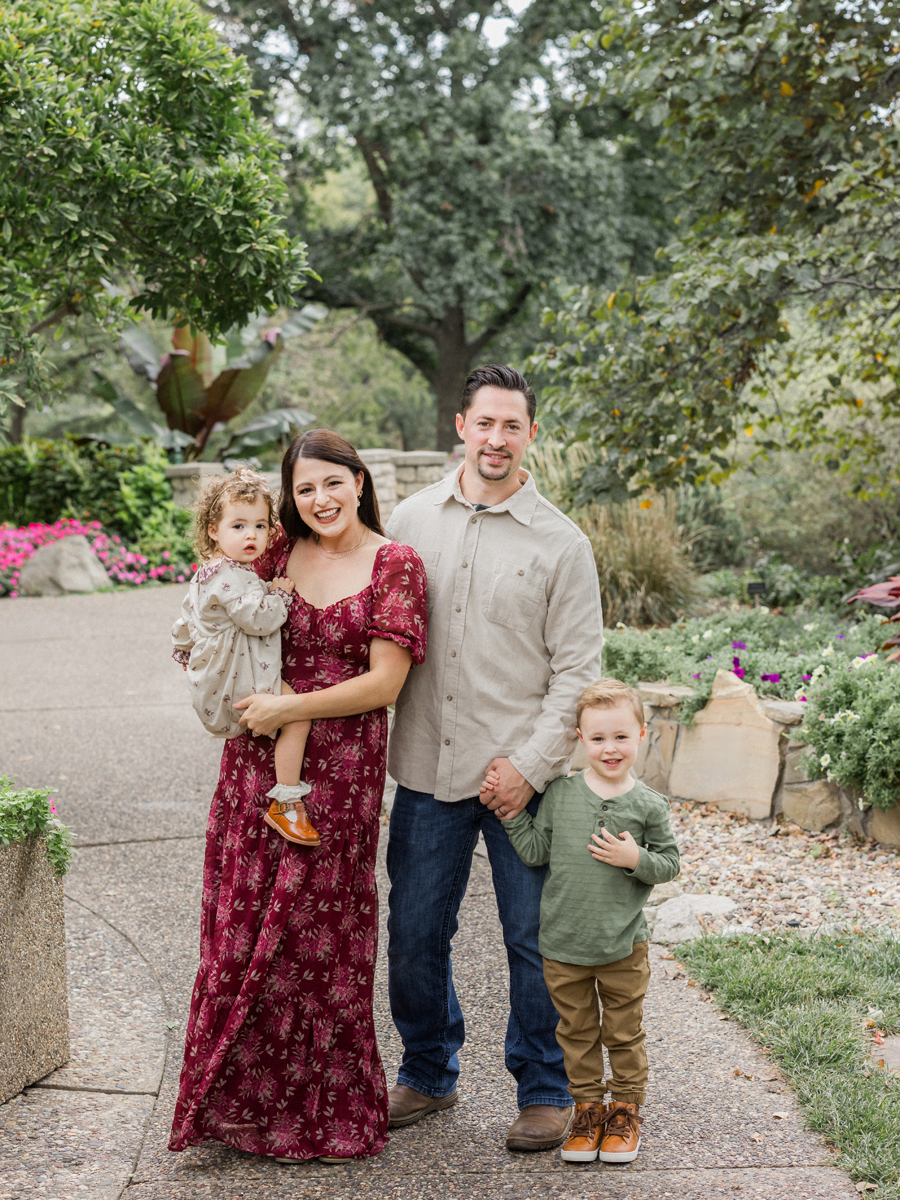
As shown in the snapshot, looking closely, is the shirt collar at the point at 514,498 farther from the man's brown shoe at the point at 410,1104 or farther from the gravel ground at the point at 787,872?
the gravel ground at the point at 787,872

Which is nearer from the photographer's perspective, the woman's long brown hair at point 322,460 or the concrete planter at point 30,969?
the woman's long brown hair at point 322,460

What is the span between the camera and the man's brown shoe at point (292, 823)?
2523 mm

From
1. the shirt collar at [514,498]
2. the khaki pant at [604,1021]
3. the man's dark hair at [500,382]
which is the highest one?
the man's dark hair at [500,382]

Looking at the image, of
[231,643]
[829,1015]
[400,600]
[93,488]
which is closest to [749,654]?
[829,1015]

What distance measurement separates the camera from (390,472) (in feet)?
43.4

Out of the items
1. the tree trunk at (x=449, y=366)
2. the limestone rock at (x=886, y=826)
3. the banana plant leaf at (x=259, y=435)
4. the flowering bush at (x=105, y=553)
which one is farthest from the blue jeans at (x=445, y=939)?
the tree trunk at (x=449, y=366)

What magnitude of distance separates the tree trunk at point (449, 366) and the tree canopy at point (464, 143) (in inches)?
21.4

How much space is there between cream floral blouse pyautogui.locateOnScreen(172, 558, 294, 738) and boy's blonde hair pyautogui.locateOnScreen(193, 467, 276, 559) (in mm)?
141

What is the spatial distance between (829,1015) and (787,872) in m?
1.27

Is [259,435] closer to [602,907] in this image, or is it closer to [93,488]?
[93,488]

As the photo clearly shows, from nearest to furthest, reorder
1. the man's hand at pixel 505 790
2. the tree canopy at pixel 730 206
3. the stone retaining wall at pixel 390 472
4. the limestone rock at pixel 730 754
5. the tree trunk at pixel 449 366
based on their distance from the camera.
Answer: the man's hand at pixel 505 790
the limestone rock at pixel 730 754
the tree canopy at pixel 730 206
the stone retaining wall at pixel 390 472
the tree trunk at pixel 449 366

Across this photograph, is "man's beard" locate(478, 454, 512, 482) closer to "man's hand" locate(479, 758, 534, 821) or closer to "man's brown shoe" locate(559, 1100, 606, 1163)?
"man's hand" locate(479, 758, 534, 821)

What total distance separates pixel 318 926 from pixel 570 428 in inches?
164

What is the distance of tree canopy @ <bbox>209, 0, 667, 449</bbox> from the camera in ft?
50.6
